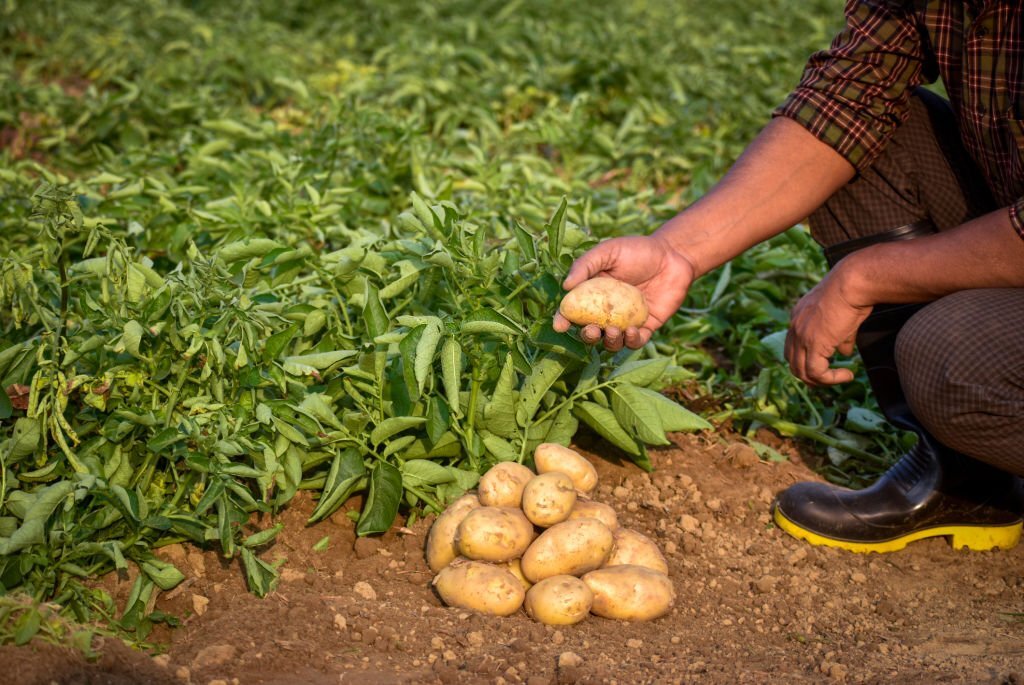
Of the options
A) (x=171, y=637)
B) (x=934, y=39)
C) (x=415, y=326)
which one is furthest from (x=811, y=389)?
(x=171, y=637)

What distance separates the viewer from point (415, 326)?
2.25 metres

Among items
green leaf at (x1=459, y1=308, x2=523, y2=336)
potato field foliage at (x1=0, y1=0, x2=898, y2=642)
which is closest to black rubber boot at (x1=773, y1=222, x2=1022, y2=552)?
potato field foliage at (x1=0, y1=0, x2=898, y2=642)

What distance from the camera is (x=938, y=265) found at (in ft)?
7.32

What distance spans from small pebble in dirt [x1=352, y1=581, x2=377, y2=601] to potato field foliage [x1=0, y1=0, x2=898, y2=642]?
0.16 metres

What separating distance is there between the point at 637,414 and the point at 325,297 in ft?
2.90

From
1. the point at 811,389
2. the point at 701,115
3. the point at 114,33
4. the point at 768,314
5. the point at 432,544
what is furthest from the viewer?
the point at 114,33

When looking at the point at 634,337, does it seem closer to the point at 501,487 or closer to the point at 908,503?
the point at 501,487

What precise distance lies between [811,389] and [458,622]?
153cm

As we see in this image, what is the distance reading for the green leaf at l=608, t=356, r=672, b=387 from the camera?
2.47 m

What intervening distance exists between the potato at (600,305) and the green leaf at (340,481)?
1.81ft

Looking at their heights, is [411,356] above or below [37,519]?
above

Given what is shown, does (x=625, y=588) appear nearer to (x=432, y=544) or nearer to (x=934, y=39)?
(x=432, y=544)

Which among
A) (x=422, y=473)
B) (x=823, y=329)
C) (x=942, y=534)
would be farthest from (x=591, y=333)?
(x=942, y=534)

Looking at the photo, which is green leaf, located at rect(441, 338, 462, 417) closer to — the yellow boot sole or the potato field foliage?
the potato field foliage
